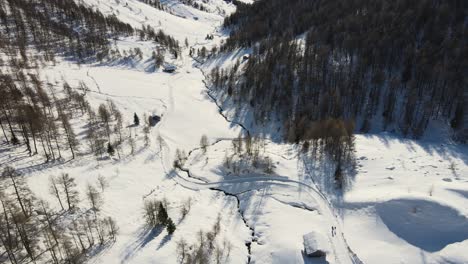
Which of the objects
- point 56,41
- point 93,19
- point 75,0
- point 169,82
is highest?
point 75,0

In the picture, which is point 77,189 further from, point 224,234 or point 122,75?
point 122,75

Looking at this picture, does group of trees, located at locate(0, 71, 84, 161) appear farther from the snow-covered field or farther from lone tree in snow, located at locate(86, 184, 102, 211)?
lone tree in snow, located at locate(86, 184, 102, 211)

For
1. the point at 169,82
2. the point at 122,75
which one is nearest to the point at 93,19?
the point at 122,75

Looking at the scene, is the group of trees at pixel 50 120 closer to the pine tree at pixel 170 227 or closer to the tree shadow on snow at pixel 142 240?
the tree shadow on snow at pixel 142 240

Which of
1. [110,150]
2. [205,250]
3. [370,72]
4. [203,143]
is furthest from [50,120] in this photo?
[370,72]

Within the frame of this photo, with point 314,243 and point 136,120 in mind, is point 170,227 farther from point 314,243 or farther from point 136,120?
point 136,120

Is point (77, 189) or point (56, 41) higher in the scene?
point (56, 41)

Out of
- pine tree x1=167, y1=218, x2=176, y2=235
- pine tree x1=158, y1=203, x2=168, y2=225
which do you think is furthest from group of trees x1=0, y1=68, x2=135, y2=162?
pine tree x1=167, y1=218, x2=176, y2=235
